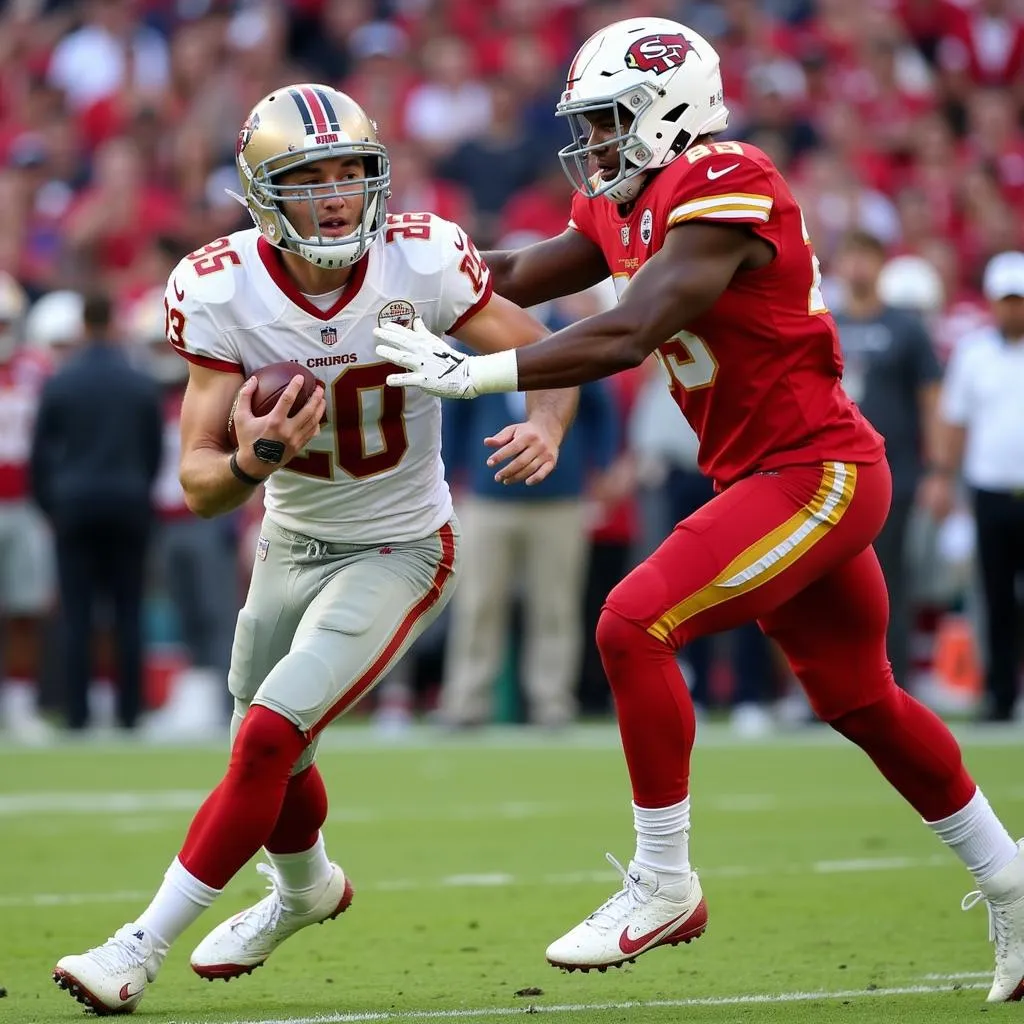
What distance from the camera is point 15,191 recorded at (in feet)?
40.6

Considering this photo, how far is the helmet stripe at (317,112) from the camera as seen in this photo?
441 centimetres

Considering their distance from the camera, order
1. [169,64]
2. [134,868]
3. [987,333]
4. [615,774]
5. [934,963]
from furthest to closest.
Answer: [169,64]
[987,333]
[615,774]
[134,868]
[934,963]

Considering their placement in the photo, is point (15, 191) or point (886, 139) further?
point (886, 139)

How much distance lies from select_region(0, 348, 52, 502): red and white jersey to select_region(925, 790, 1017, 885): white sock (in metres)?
6.81

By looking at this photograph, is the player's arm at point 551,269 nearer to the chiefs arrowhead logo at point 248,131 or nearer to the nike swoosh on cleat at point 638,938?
the chiefs arrowhead logo at point 248,131

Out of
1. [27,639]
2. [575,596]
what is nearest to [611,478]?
[575,596]

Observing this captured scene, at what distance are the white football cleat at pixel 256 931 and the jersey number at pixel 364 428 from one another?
957 mm

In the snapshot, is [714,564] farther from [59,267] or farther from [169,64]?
[169,64]

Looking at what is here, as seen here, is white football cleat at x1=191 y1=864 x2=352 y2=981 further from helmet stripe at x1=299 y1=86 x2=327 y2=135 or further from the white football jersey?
Answer: helmet stripe at x1=299 y1=86 x2=327 y2=135

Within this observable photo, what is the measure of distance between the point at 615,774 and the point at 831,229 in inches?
200

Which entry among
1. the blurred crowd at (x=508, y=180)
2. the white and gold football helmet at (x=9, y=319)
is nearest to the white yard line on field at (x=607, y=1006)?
the blurred crowd at (x=508, y=180)

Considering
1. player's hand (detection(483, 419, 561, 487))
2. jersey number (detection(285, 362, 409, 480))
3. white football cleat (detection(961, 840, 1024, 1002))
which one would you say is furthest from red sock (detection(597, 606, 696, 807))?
white football cleat (detection(961, 840, 1024, 1002))

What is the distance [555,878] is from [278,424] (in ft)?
7.77

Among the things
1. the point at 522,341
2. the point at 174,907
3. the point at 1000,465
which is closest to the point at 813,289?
the point at 522,341
